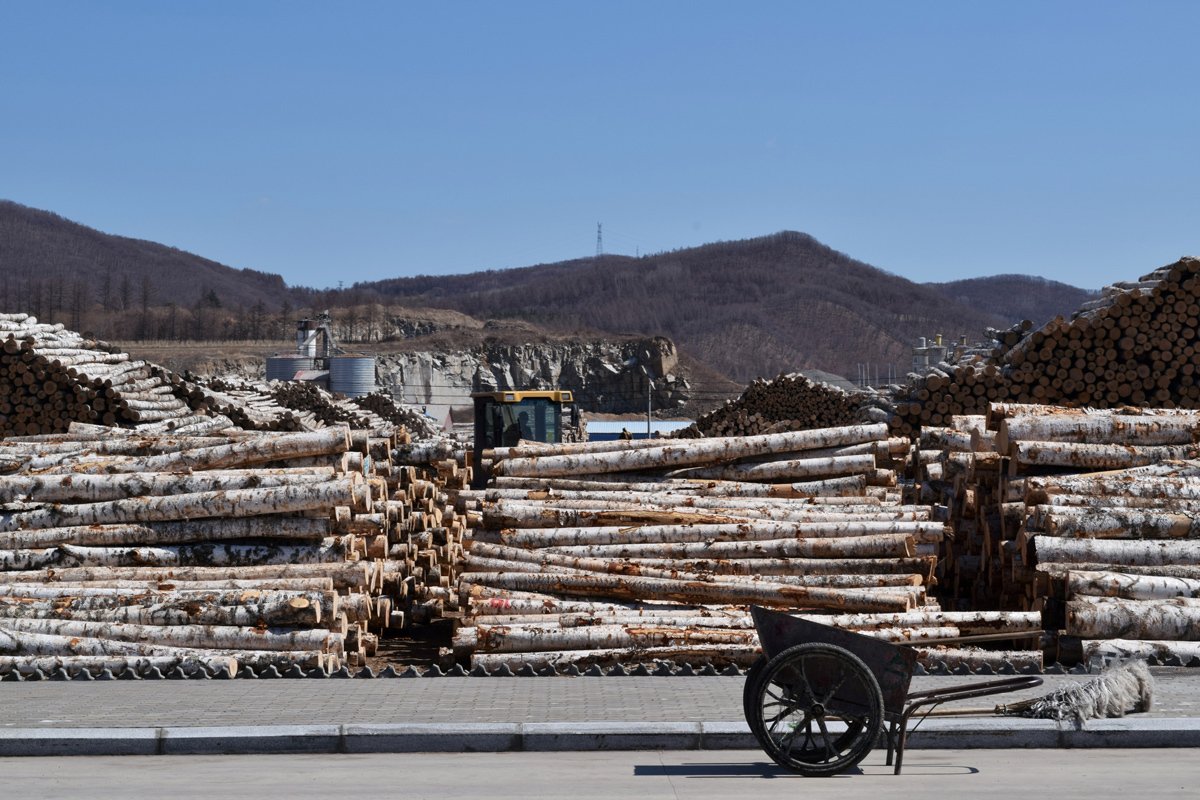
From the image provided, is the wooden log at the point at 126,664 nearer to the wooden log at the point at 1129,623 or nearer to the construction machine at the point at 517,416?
the wooden log at the point at 1129,623

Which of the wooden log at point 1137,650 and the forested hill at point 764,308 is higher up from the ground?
the forested hill at point 764,308

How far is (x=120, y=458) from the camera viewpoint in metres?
13.1

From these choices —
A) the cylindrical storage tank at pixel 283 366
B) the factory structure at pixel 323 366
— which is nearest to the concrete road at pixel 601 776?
the factory structure at pixel 323 366

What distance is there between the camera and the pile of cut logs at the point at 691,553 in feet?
35.5

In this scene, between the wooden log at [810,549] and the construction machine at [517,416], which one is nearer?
the wooden log at [810,549]

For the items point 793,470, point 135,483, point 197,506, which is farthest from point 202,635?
point 793,470

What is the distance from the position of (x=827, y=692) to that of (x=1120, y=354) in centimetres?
1535

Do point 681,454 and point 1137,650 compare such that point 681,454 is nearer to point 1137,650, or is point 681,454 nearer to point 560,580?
point 560,580

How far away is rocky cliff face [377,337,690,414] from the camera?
310ft

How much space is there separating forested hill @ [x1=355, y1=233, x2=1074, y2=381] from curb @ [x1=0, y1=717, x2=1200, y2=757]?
134 m

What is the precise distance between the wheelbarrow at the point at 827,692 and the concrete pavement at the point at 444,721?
0.76m

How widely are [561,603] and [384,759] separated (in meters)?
3.65

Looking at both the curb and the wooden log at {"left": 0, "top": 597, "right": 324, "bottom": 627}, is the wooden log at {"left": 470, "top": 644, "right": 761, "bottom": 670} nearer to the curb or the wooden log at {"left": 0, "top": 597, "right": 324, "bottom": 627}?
the wooden log at {"left": 0, "top": 597, "right": 324, "bottom": 627}

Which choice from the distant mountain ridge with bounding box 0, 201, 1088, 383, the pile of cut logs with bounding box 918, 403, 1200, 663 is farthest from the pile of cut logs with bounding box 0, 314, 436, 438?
the distant mountain ridge with bounding box 0, 201, 1088, 383
